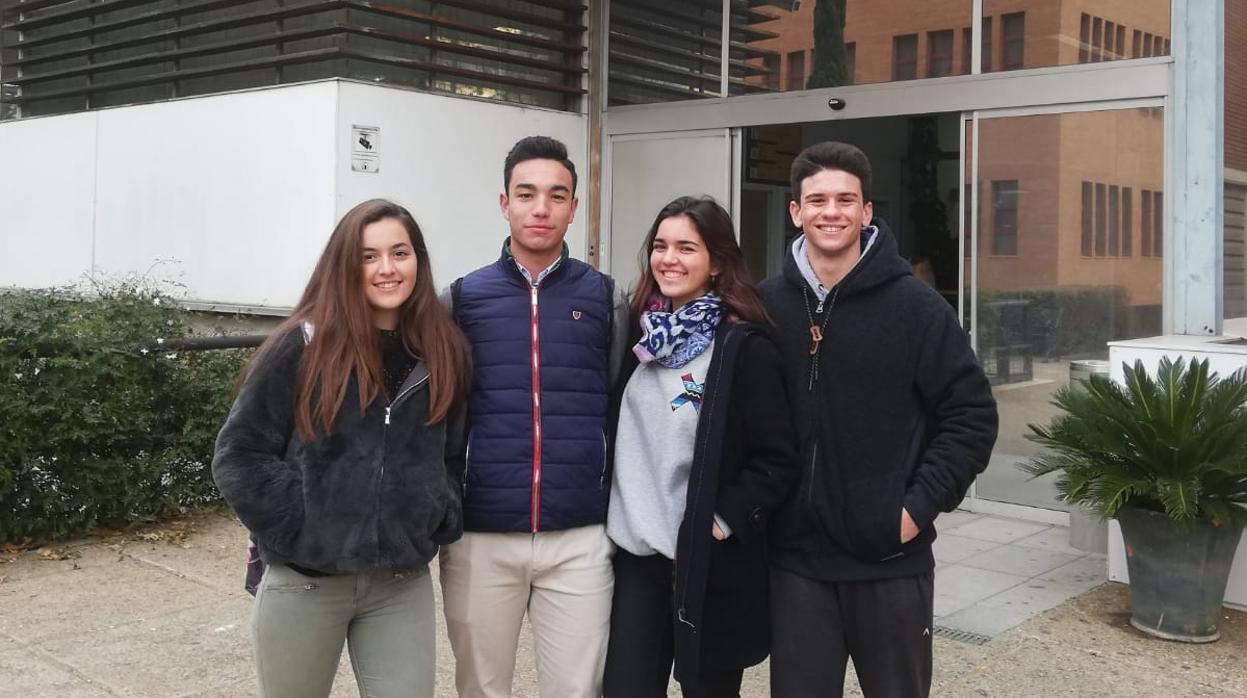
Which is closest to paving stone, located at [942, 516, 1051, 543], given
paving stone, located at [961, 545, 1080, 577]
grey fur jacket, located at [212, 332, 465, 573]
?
paving stone, located at [961, 545, 1080, 577]

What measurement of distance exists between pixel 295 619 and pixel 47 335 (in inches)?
165

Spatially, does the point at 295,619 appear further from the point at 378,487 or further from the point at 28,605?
the point at 28,605

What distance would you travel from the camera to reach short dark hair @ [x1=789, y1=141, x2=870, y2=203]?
2.89m

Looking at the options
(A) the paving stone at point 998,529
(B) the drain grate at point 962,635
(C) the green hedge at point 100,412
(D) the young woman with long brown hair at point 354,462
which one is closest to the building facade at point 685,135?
(A) the paving stone at point 998,529

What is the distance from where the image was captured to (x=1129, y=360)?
234 inches

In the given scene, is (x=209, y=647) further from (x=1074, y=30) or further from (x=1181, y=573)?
(x=1074, y=30)

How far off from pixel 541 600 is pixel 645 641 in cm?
30

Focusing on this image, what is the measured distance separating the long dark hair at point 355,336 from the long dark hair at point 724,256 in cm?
60

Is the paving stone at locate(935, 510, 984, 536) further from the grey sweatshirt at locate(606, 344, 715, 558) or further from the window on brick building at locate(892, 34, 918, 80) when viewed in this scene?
the grey sweatshirt at locate(606, 344, 715, 558)

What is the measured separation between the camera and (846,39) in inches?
337

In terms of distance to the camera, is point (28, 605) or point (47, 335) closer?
point (28, 605)

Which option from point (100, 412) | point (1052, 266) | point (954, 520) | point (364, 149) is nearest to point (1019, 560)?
point (954, 520)

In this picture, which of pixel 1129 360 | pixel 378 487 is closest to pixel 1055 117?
pixel 1129 360

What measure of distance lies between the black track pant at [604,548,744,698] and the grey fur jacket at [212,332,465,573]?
0.54m
